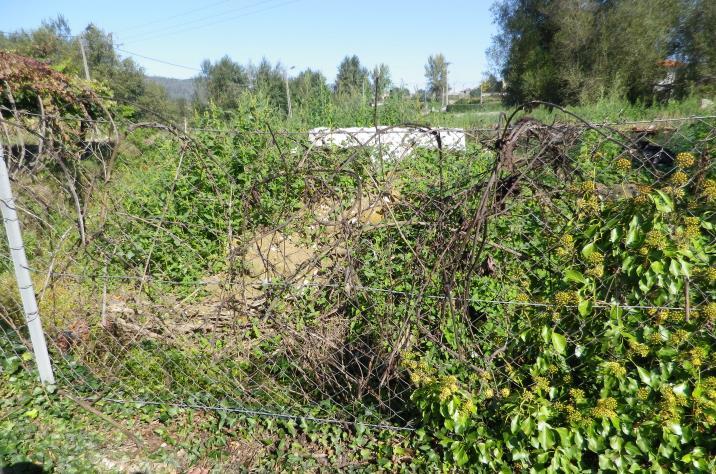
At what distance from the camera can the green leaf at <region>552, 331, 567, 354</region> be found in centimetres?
177

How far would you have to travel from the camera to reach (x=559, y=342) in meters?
1.78

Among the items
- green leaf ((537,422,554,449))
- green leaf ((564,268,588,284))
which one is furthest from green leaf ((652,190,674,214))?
green leaf ((537,422,554,449))

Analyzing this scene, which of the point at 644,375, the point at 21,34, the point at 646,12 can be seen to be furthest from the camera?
the point at 21,34

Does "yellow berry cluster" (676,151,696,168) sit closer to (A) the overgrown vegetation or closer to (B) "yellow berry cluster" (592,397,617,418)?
(A) the overgrown vegetation

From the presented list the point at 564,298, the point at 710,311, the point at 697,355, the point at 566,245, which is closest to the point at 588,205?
the point at 566,245

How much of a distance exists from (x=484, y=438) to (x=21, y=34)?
27.7 m

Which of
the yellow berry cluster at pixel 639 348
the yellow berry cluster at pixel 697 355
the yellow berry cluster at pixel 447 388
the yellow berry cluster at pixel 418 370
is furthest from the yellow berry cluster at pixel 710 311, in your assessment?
the yellow berry cluster at pixel 418 370

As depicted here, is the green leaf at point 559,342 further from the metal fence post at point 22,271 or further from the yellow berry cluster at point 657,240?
the metal fence post at point 22,271

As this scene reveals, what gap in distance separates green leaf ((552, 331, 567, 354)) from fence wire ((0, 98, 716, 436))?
0.07 m

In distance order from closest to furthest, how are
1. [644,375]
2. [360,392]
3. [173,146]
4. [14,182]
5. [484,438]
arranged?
[644,375] → [484,438] → [360,392] → [14,182] → [173,146]

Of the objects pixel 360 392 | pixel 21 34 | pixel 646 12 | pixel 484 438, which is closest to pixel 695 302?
pixel 484 438

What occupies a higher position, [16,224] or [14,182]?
[14,182]

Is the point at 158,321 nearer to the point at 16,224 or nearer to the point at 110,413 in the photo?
the point at 110,413

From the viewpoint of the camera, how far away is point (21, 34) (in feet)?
68.3
